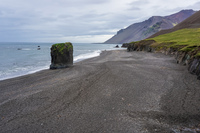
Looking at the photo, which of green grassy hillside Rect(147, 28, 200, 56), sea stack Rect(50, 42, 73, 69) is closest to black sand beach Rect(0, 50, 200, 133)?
green grassy hillside Rect(147, 28, 200, 56)

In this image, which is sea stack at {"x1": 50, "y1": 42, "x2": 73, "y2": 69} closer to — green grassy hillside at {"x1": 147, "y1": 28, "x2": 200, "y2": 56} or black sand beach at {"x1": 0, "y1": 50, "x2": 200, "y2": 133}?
black sand beach at {"x1": 0, "y1": 50, "x2": 200, "y2": 133}

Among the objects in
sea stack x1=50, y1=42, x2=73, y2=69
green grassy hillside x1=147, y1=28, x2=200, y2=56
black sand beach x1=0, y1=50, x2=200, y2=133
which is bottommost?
black sand beach x1=0, y1=50, x2=200, y2=133

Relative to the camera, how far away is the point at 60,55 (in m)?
30.1

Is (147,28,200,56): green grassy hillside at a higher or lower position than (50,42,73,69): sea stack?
higher

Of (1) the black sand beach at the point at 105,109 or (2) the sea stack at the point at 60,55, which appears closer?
(1) the black sand beach at the point at 105,109

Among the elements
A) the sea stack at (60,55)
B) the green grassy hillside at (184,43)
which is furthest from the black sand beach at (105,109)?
the sea stack at (60,55)

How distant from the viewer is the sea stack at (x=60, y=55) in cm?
2973

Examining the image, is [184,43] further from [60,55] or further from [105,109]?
[105,109]

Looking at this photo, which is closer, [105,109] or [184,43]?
[105,109]

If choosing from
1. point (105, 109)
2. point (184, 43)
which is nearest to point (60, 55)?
point (105, 109)

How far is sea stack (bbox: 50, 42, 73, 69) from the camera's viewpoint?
29.7m

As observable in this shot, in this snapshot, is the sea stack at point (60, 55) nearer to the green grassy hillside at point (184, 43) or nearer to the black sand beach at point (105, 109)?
the black sand beach at point (105, 109)

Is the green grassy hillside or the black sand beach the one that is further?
the green grassy hillside

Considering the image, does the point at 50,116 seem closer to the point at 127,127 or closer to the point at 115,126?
the point at 115,126
